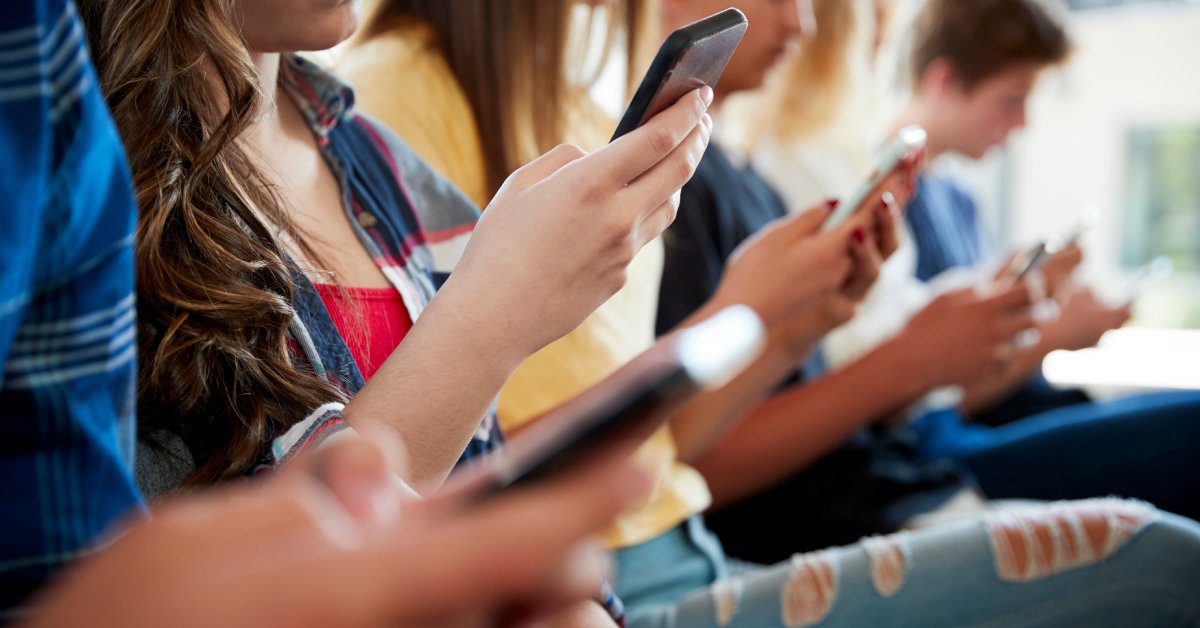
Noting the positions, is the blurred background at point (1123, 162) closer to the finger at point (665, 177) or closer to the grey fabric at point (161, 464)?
the finger at point (665, 177)

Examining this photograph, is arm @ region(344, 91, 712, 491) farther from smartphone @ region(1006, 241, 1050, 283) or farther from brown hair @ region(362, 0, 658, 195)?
smartphone @ region(1006, 241, 1050, 283)

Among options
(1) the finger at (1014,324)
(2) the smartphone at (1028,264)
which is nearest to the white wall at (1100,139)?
(2) the smartphone at (1028,264)

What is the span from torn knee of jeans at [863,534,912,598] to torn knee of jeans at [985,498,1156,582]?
64 millimetres

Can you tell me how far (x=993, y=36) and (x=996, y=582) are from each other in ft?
4.26

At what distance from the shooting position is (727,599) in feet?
2.52

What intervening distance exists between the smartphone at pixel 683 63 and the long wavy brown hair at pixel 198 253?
21 cm

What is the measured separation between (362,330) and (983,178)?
120 inches

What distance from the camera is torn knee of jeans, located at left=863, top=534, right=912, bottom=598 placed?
760mm

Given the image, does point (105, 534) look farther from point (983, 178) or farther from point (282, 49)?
point (983, 178)

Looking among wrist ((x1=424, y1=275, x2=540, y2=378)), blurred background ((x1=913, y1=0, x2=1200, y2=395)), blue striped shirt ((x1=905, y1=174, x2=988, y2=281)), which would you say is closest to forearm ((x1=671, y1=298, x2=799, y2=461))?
wrist ((x1=424, y1=275, x2=540, y2=378))

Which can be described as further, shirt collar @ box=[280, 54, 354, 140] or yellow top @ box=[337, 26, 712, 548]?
yellow top @ box=[337, 26, 712, 548]

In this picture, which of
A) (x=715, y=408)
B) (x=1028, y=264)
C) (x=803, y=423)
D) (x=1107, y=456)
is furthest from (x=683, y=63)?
(x=1107, y=456)

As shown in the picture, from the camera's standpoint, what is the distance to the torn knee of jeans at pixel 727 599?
2.48ft

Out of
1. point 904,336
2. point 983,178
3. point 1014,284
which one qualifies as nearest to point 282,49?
point 904,336
